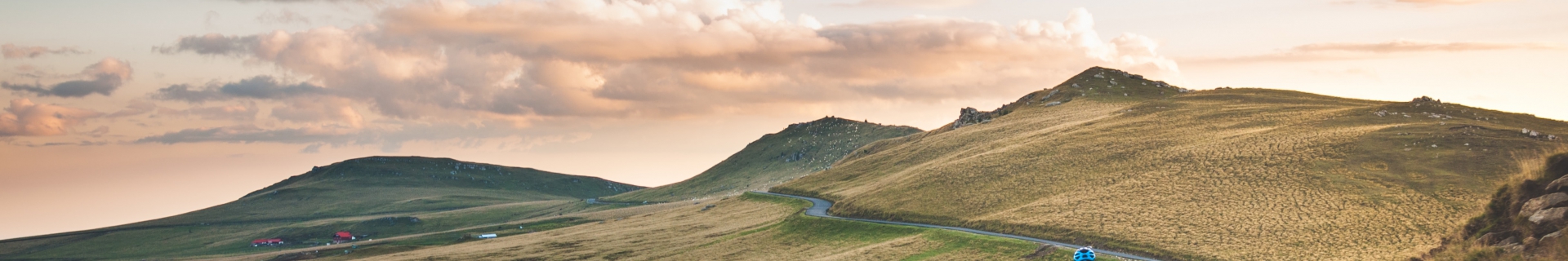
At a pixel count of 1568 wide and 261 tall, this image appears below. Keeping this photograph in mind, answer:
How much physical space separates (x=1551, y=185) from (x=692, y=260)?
260 ft

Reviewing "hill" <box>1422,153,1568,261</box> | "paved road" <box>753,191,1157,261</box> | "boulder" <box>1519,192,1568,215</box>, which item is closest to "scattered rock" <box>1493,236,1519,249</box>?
"hill" <box>1422,153,1568,261</box>

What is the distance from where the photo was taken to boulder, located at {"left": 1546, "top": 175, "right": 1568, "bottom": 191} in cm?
→ 5653

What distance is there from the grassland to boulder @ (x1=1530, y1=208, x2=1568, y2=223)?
89.5 ft

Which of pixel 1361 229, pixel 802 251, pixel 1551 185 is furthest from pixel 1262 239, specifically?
pixel 802 251

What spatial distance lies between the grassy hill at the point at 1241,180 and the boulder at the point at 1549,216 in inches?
429

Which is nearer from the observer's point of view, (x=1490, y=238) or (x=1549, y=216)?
(x=1549, y=216)

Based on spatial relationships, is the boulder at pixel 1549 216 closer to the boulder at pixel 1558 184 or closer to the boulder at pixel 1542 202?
the boulder at pixel 1542 202

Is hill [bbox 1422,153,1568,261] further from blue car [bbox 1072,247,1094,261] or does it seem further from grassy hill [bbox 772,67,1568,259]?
blue car [bbox 1072,247,1094,261]

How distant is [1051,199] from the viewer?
107875 millimetres

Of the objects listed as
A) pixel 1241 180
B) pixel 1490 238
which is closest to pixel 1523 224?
pixel 1490 238

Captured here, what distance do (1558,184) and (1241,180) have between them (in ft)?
151

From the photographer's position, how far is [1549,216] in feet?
174

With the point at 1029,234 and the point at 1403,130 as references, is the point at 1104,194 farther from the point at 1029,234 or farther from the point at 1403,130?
the point at 1403,130

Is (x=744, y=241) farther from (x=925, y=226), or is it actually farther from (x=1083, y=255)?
(x=1083, y=255)
